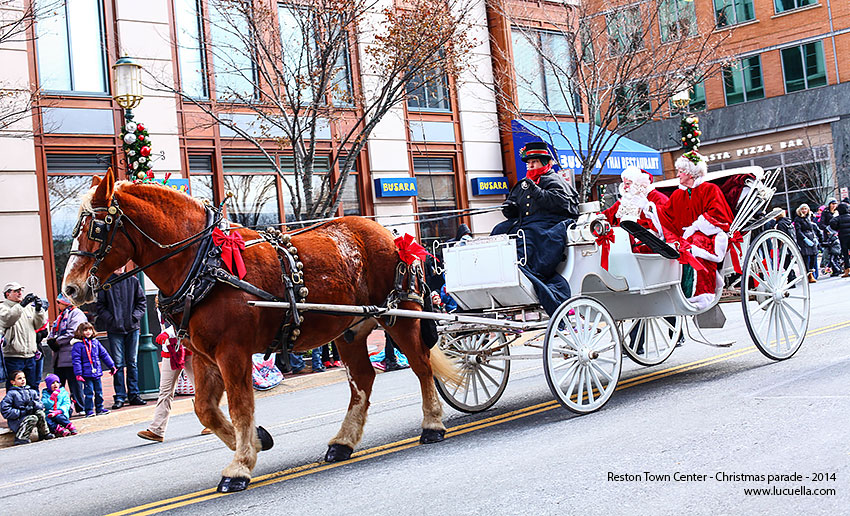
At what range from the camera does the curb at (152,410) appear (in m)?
11.5

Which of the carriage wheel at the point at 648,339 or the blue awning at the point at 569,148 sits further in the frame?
the blue awning at the point at 569,148

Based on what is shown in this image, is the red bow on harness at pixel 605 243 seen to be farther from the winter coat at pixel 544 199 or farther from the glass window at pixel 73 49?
the glass window at pixel 73 49

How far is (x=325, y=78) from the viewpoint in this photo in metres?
14.9

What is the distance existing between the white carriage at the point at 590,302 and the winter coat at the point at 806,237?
13.7 metres

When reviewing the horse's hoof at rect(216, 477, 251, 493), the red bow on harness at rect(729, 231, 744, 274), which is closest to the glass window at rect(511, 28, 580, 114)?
the red bow on harness at rect(729, 231, 744, 274)

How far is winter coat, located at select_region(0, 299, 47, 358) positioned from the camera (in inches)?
478

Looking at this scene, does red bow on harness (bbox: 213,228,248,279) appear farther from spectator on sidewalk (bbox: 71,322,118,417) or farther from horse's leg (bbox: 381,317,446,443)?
spectator on sidewalk (bbox: 71,322,118,417)

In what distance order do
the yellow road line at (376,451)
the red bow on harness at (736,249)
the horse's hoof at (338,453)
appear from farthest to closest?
the red bow on harness at (736,249)
the horse's hoof at (338,453)
the yellow road line at (376,451)

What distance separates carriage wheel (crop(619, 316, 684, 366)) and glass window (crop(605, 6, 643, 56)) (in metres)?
11.1

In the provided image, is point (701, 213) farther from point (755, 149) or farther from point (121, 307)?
point (755, 149)

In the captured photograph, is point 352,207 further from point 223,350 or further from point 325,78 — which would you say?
point 223,350

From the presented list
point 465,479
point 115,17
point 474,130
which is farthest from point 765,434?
point 474,130

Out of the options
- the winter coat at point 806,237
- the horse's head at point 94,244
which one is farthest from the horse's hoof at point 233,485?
the winter coat at point 806,237

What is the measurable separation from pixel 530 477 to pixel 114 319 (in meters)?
8.57
